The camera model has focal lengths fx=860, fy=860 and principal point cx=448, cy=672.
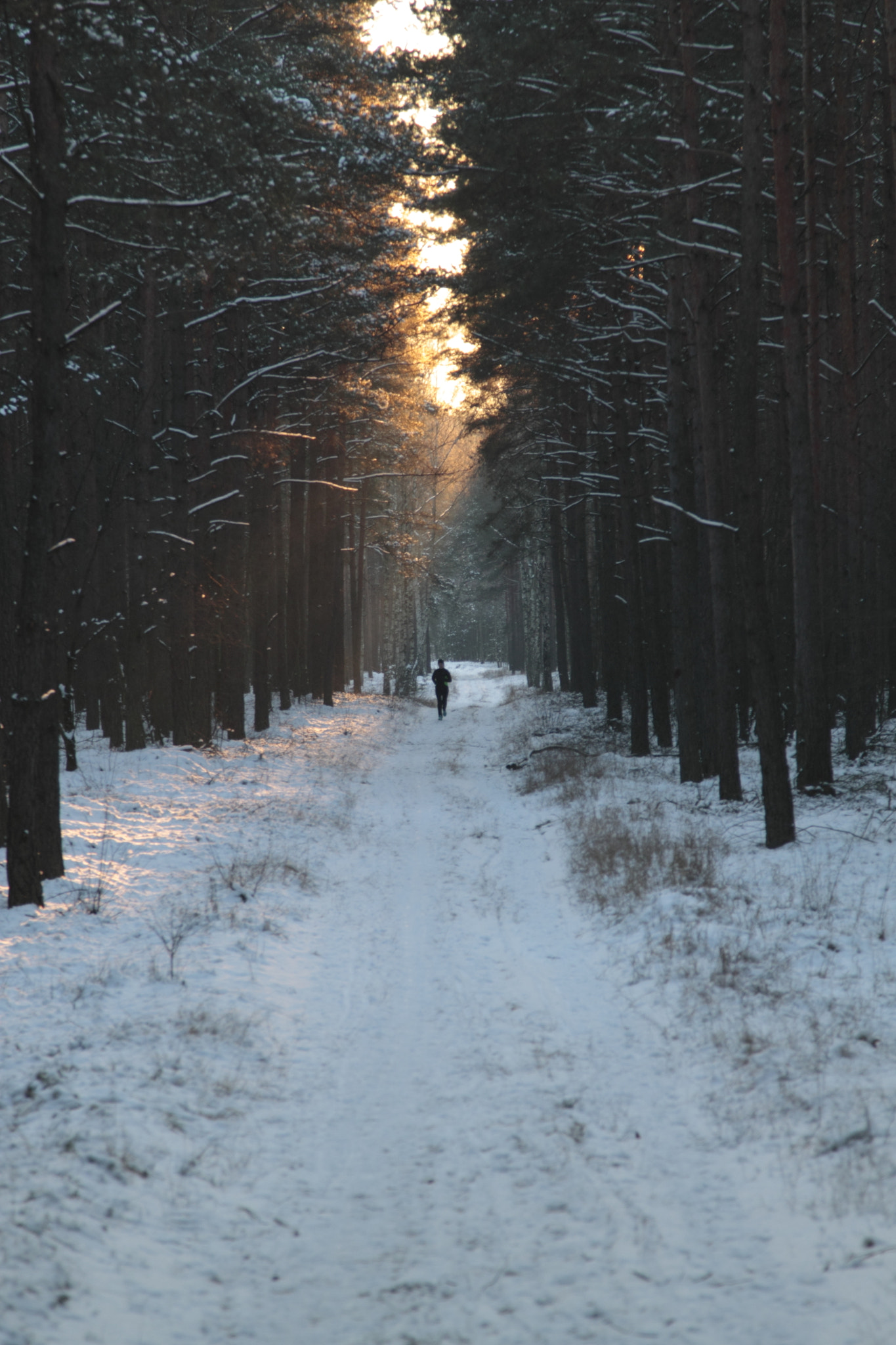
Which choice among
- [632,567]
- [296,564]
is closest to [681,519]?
[632,567]

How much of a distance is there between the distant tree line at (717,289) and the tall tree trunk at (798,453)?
0.03 meters

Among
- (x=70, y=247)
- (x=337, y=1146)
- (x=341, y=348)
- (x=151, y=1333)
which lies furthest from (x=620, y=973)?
(x=341, y=348)

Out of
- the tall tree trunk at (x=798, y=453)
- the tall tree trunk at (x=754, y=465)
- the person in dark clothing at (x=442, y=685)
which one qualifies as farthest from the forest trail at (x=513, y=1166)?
the person in dark clothing at (x=442, y=685)

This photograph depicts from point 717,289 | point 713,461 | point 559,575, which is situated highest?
point 717,289

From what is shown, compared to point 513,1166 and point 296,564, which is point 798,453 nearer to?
point 513,1166

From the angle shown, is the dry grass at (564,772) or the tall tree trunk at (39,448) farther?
the dry grass at (564,772)

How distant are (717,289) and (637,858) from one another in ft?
34.3

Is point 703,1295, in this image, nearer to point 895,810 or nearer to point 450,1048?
point 450,1048

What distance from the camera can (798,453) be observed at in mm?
10898

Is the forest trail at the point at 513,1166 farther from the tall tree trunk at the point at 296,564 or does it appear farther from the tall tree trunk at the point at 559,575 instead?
the tall tree trunk at the point at 559,575

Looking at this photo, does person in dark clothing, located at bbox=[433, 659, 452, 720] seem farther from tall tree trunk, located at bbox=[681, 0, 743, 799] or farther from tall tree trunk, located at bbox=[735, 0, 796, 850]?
tall tree trunk, located at bbox=[735, 0, 796, 850]

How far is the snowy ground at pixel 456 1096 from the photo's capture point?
3.15 meters

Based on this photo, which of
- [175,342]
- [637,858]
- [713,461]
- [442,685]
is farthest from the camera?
[442,685]

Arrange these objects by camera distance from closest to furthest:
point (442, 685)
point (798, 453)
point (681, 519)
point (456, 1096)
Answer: point (456, 1096) < point (798, 453) < point (681, 519) < point (442, 685)
